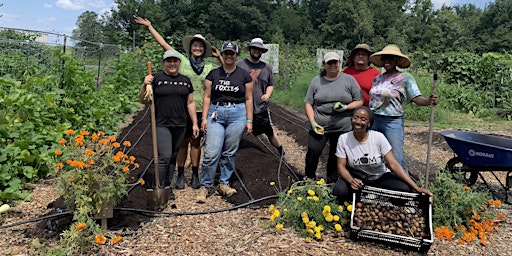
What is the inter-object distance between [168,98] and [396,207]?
2.33 meters

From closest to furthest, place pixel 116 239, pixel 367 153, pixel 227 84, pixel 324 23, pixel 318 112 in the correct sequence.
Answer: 1. pixel 116 239
2. pixel 367 153
3. pixel 227 84
4. pixel 318 112
5. pixel 324 23

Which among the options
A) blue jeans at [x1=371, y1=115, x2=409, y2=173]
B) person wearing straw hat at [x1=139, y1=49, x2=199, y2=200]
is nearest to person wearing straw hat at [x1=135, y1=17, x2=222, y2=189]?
person wearing straw hat at [x1=139, y1=49, x2=199, y2=200]

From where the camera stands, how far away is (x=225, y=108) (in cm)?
422

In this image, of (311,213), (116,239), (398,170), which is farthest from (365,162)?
(116,239)

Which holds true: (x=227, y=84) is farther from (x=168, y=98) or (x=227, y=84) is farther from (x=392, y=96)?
(x=392, y=96)

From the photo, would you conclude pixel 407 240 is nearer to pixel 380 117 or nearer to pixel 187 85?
pixel 380 117

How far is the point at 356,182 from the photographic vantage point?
3531mm

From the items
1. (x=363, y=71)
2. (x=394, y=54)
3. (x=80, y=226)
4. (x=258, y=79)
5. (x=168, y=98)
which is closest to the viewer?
Result: (x=80, y=226)

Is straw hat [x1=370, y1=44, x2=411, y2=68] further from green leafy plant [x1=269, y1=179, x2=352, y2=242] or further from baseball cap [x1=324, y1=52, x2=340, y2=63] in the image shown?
green leafy plant [x1=269, y1=179, x2=352, y2=242]

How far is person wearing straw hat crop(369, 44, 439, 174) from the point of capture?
386cm

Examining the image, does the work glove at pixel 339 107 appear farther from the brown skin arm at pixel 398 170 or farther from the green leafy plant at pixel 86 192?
the green leafy plant at pixel 86 192

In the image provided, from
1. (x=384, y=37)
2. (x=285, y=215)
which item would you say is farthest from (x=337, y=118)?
(x=384, y=37)

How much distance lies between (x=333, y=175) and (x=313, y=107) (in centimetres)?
79

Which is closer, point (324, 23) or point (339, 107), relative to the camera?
point (339, 107)
